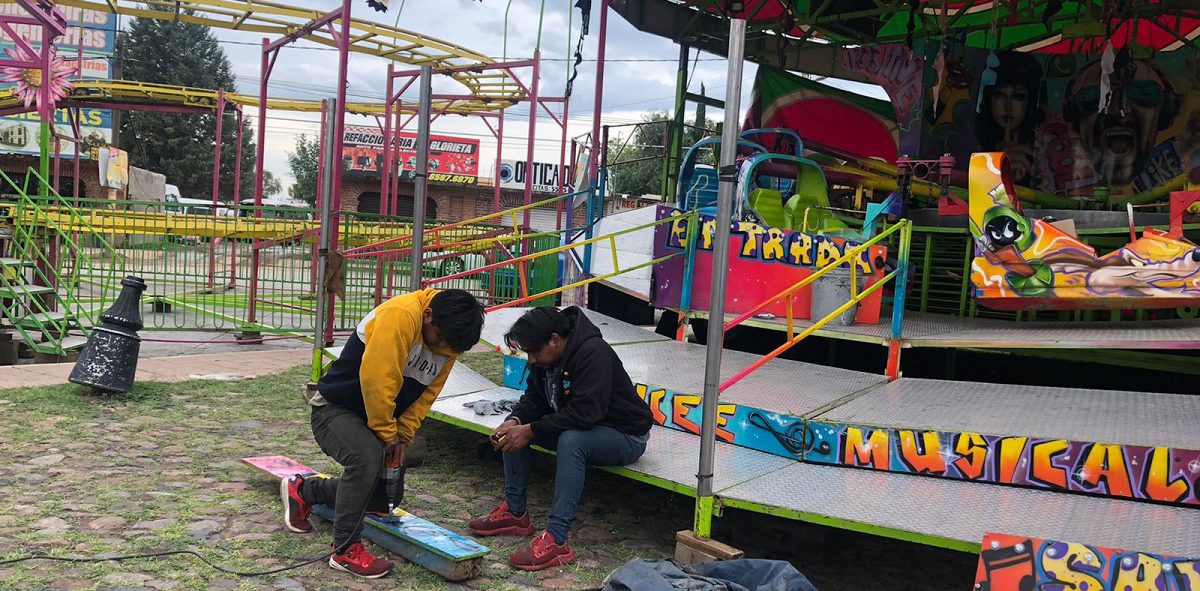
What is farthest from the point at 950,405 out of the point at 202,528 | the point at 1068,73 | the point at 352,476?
the point at 1068,73

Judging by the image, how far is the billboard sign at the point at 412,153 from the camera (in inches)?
1797

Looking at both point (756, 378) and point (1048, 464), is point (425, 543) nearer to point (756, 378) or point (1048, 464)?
point (756, 378)

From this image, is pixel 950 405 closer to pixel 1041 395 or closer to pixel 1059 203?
pixel 1041 395

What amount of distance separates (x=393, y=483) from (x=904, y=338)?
375cm

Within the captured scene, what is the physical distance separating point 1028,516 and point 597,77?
7.49m

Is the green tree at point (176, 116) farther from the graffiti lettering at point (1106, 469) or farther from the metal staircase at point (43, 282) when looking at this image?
the graffiti lettering at point (1106, 469)

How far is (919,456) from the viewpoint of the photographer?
4.68 meters

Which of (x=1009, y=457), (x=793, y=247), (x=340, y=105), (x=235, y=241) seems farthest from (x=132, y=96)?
(x=1009, y=457)

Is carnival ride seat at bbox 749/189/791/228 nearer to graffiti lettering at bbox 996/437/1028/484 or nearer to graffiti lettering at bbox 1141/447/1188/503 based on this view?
graffiti lettering at bbox 996/437/1028/484

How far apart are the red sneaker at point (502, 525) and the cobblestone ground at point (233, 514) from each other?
0.07m

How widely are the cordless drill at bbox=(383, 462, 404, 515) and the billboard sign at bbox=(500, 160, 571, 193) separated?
41.7 metres

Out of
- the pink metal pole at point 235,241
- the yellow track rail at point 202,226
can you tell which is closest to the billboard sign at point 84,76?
the pink metal pole at point 235,241

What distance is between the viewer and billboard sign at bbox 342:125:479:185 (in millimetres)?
45656

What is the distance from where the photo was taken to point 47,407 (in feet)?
23.0
